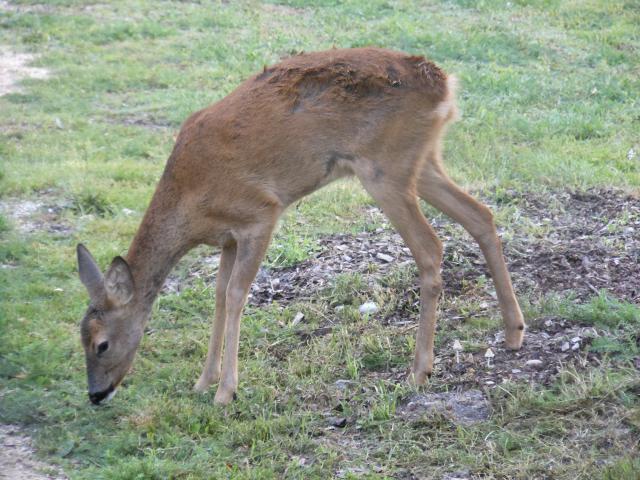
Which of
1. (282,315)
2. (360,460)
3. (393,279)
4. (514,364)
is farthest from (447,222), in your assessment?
(360,460)

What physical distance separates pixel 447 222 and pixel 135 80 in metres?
5.82

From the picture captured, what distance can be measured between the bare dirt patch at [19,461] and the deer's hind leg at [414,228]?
2.20m

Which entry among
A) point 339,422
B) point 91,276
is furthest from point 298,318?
point 91,276

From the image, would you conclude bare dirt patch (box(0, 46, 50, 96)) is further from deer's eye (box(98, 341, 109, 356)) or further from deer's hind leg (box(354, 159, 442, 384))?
deer's hind leg (box(354, 159, 442, 384))

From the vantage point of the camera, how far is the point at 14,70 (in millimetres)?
13047

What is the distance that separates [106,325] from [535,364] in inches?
101

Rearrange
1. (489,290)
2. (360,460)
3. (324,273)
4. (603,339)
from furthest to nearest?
1. (324,273)
2. (489,290)
3. (603,339)
4. (360,460)

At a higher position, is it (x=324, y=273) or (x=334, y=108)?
(x=334, y=108)

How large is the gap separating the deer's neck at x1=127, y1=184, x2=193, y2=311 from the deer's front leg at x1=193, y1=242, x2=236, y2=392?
447 mm

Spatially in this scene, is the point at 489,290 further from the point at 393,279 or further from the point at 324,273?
the point at 324,273

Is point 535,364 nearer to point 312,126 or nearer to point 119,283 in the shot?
point 312,126

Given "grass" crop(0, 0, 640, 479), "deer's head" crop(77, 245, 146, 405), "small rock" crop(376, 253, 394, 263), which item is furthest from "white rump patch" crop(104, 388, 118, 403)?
"small rock" crop(376, 253, 394, 263)

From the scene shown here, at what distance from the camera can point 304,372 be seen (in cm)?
632

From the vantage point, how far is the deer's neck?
247 inches
